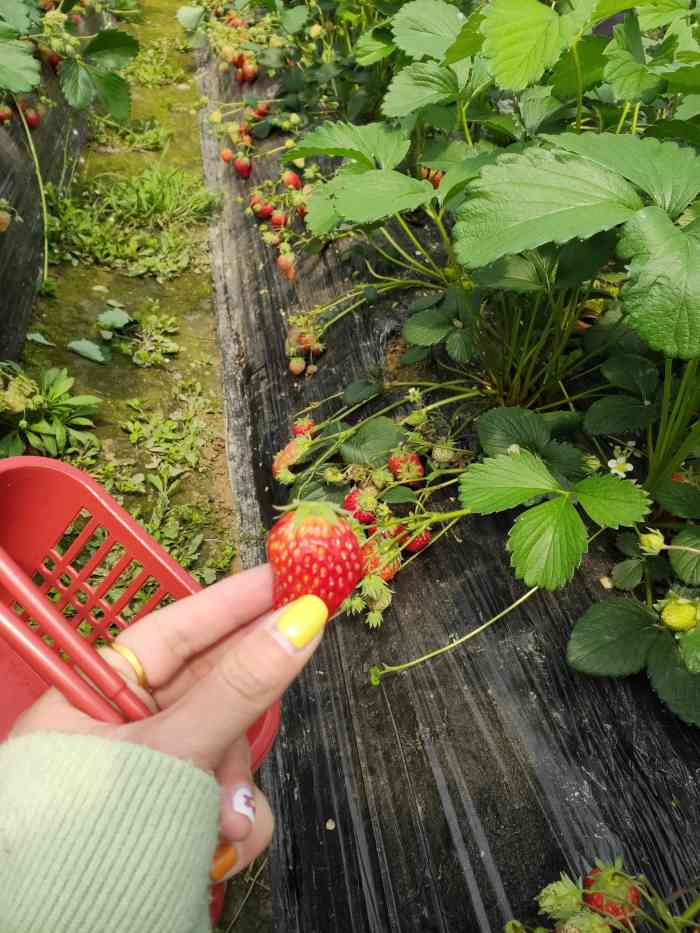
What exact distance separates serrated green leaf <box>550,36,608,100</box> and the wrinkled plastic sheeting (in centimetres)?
71

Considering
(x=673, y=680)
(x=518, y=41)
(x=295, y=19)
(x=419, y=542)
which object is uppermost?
(x=295, y=19)

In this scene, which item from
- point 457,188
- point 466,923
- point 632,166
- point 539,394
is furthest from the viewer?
point 539,394

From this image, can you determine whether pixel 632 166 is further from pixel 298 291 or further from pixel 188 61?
pixel 188 61

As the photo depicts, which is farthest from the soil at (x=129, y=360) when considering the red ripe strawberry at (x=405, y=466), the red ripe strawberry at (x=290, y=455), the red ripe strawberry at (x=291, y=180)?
the red ripe strawberry at (x=405, y=466)

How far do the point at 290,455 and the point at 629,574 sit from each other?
26.4 inches

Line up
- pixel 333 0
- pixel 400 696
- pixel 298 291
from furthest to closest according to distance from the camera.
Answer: pixel 333 0
pixel 298 291
pixel 400 696

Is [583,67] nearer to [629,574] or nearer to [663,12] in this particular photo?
[663,12]

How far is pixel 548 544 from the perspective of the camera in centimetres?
89

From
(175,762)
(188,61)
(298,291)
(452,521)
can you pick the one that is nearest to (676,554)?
(452,521)

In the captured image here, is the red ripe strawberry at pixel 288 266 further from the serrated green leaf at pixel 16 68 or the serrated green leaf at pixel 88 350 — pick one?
the serrated green leaf at pixel 16 68

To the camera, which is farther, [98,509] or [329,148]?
[329,148]

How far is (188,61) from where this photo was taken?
328 centimetres

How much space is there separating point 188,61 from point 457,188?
2832mm

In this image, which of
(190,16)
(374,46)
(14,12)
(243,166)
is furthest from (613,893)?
(190,16)
